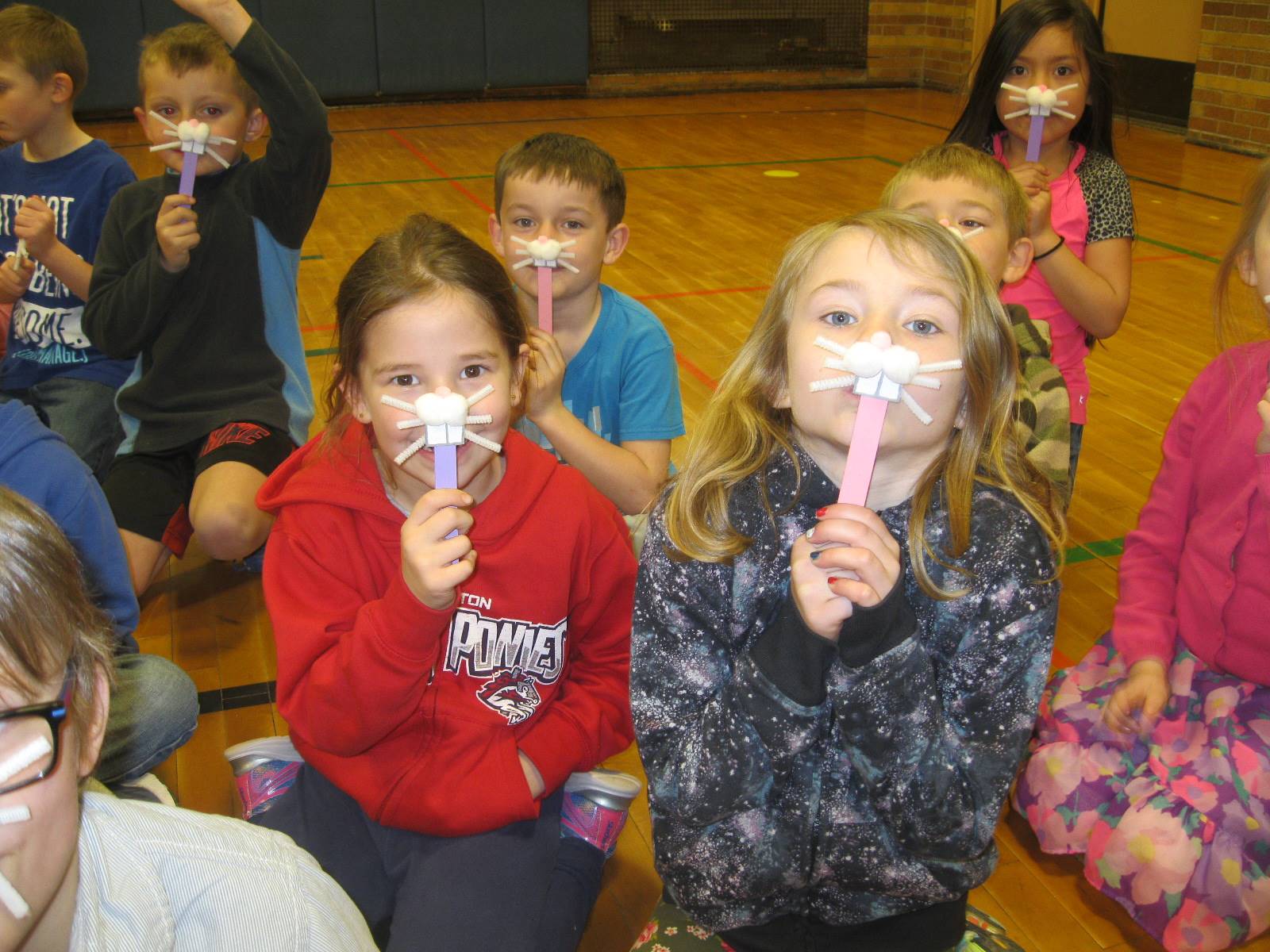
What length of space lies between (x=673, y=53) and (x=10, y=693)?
902 centimetres

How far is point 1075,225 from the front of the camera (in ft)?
7.42

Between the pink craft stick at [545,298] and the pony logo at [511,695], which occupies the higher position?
the pink craft stick at [545,298]

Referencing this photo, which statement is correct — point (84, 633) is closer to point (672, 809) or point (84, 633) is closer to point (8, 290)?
point (672, 809)

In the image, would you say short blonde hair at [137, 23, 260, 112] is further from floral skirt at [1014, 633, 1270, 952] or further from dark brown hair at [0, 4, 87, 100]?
floral skirt at [1014, 633, 1270, 952]

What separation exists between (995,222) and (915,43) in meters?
8.42

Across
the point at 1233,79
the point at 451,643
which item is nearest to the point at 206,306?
the point at 451,643

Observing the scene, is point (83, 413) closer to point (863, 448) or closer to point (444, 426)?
point (444, 426)

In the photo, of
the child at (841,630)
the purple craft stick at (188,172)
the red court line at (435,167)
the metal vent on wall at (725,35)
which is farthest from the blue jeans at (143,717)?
the metal vent on wall at (725,35)

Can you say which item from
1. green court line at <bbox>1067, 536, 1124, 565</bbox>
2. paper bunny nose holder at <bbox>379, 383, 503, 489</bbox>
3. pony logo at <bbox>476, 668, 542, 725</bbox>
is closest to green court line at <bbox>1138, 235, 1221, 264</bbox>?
green court line at <bbox>1067, 536, 1124, 565</bbox>

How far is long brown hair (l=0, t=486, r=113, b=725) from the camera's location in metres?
0.67

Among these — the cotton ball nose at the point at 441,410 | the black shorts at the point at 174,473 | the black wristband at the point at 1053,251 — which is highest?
the cotton ball nose at the point at 441,410

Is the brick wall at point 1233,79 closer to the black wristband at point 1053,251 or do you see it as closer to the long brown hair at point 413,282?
the black wristband at point 1053,251

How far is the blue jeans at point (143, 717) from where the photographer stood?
1512 millimetres

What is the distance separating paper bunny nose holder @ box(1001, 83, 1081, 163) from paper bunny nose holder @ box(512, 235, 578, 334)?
946mm
